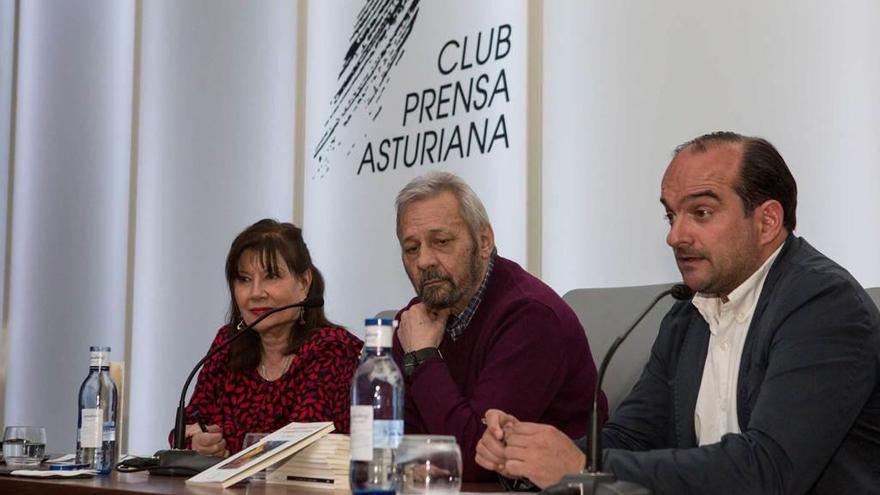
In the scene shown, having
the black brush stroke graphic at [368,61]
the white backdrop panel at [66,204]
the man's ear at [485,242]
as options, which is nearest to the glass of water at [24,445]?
the man's ear at [485,242]

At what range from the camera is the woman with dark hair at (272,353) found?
2.85 metres

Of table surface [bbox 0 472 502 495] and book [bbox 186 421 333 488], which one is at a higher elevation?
book [bbox 186 421 333 488]

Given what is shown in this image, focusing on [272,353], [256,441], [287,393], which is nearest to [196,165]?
[272,353]

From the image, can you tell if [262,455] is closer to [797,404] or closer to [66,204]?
[797,404]

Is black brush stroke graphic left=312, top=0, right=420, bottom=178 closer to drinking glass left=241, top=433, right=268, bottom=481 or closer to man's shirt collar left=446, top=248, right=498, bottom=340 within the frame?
man's shirt collar left=446, top=248, right=498, bottom=340

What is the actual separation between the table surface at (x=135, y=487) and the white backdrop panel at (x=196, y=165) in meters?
2.55

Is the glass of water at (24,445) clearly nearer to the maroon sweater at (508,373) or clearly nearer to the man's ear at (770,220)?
the maroon sweater at (508,373)

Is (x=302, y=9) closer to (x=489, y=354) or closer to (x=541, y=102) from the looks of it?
(x=541, y=102)

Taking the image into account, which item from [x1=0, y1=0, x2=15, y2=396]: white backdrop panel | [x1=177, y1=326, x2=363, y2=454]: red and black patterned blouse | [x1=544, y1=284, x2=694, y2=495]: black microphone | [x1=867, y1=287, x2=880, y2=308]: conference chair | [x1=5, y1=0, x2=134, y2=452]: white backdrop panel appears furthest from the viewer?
[x1=0, y1=0, x2=15, y2=396]: white backdrop panel

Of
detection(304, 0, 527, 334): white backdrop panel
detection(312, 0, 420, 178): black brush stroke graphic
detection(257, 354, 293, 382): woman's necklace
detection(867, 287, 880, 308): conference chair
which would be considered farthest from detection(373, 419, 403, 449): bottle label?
detection(312, 0, 420, 178): black brush stroke graphic

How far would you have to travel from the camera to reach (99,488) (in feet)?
5.95

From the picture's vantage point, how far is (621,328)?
8.84 ft

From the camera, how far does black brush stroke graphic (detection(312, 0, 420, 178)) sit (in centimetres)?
418

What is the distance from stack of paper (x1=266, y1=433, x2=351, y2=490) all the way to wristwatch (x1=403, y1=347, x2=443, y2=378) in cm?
54
